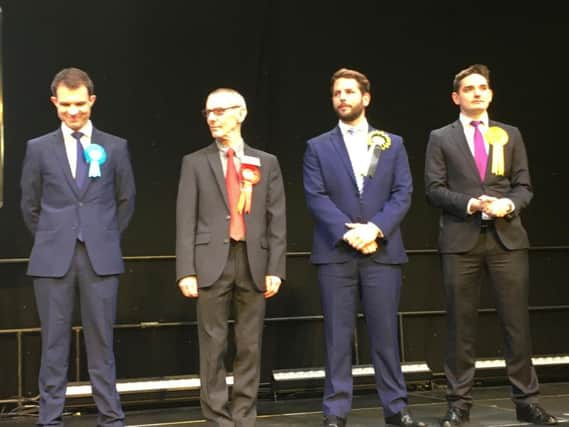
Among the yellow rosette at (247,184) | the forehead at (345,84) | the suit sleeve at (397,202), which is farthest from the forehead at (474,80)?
the yellow rosette at (247,184)

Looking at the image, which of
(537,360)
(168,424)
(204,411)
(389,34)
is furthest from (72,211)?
(537,360)

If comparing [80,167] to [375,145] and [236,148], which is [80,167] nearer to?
[236,148]

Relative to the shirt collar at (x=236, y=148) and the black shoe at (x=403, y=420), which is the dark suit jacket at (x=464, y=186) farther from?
the shirt collar at (x=236, y=148)

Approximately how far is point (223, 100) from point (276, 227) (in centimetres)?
63

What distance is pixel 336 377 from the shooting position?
4492 mm

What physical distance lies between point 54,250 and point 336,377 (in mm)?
1419

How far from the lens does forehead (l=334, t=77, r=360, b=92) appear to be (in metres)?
4.63

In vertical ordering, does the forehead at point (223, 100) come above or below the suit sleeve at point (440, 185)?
above

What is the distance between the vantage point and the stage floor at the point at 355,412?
4.93 meters

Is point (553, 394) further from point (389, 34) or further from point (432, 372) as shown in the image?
point (389, 34)

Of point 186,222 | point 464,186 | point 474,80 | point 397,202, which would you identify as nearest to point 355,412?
point 397,202

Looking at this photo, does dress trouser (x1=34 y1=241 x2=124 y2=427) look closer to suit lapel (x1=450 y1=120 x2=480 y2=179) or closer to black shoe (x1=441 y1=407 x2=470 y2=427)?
black shoe (x1=441 y1=407 x2=470 y2=427)

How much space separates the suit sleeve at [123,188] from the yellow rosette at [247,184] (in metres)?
0.55

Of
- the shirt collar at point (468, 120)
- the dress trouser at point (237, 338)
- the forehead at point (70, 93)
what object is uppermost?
the forehead at point (70, 93)
